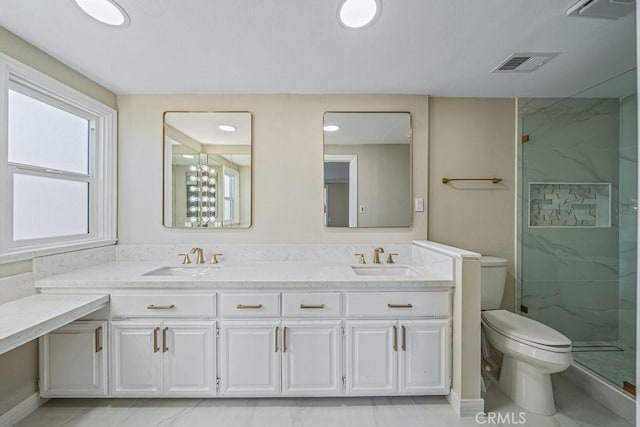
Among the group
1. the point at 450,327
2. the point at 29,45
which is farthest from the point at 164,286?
the point at 450,327

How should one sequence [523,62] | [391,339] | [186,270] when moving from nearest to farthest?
[391,339]
[523,62]
[186,270]

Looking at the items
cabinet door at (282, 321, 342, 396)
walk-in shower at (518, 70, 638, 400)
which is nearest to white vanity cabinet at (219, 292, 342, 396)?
cabinet door at (282, 321, 342, 396)

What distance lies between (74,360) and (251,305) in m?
1.11

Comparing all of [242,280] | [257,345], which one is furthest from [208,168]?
[257,345]

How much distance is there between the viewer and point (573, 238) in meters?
2.28

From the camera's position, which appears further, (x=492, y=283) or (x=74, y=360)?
(x=492, y=283)

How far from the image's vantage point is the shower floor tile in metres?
1.79

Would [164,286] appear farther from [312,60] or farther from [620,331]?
[620,331]

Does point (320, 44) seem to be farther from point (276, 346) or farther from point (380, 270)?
point (276, 346)

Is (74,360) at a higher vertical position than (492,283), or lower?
lower

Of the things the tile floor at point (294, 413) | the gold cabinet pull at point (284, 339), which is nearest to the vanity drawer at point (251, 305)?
the gold cabinet pull at point (284, 339)

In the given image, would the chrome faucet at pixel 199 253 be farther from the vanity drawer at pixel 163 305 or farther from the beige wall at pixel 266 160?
the vanity drawer at pixel 163 305

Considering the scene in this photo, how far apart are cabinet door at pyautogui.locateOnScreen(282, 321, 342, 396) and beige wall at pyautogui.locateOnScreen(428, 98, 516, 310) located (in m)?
1.27

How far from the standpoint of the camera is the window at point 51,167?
61.0 inches
